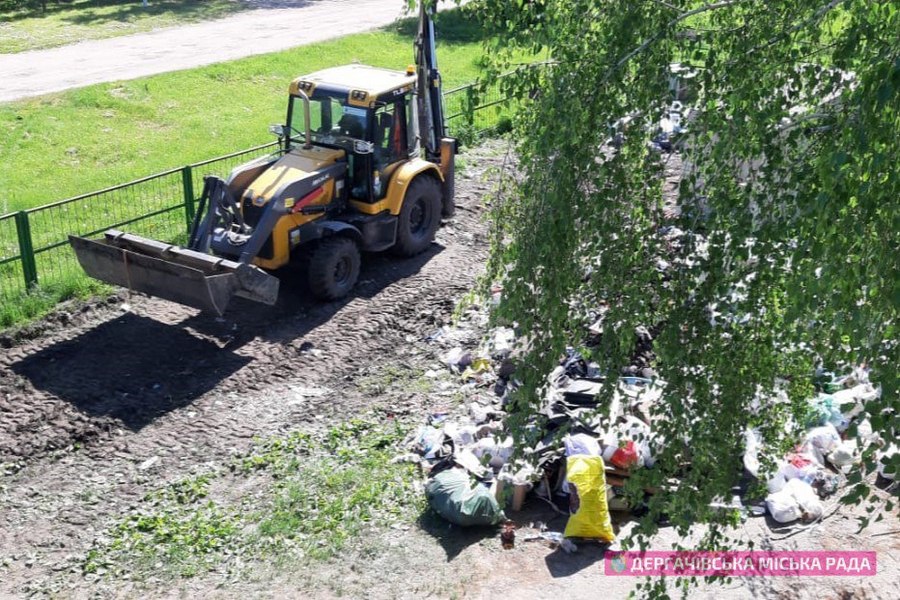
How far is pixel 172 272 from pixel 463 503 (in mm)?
4404

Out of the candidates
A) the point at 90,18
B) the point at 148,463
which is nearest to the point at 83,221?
the point at 148,463

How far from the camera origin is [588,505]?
7.82 meters

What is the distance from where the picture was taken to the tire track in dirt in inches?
336

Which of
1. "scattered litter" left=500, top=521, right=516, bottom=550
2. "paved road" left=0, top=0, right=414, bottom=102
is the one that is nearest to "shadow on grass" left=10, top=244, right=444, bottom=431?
"scattered litter" left=500, top=521, right=516, bottom=550

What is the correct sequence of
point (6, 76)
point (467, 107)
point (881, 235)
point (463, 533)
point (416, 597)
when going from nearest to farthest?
point (881, 235) → point (467, 107) → point (416, 597) → point (463, 533) → point (6, 76)

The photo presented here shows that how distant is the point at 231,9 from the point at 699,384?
91.3 feet

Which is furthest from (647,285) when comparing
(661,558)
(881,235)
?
(661,558)

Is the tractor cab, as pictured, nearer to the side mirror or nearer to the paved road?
the side mirror

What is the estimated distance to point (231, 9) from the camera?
2997 centimetres

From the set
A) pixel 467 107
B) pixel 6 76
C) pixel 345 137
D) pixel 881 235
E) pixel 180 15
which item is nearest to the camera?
pixel 881 235

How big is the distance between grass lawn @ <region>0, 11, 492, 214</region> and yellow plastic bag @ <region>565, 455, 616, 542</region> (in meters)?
9.45

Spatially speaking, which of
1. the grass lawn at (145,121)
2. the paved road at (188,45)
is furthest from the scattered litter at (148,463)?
the paved road at (188,45)

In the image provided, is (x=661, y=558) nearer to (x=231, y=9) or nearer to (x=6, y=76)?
(x=6, y=76)

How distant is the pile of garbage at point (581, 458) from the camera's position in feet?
25.9
